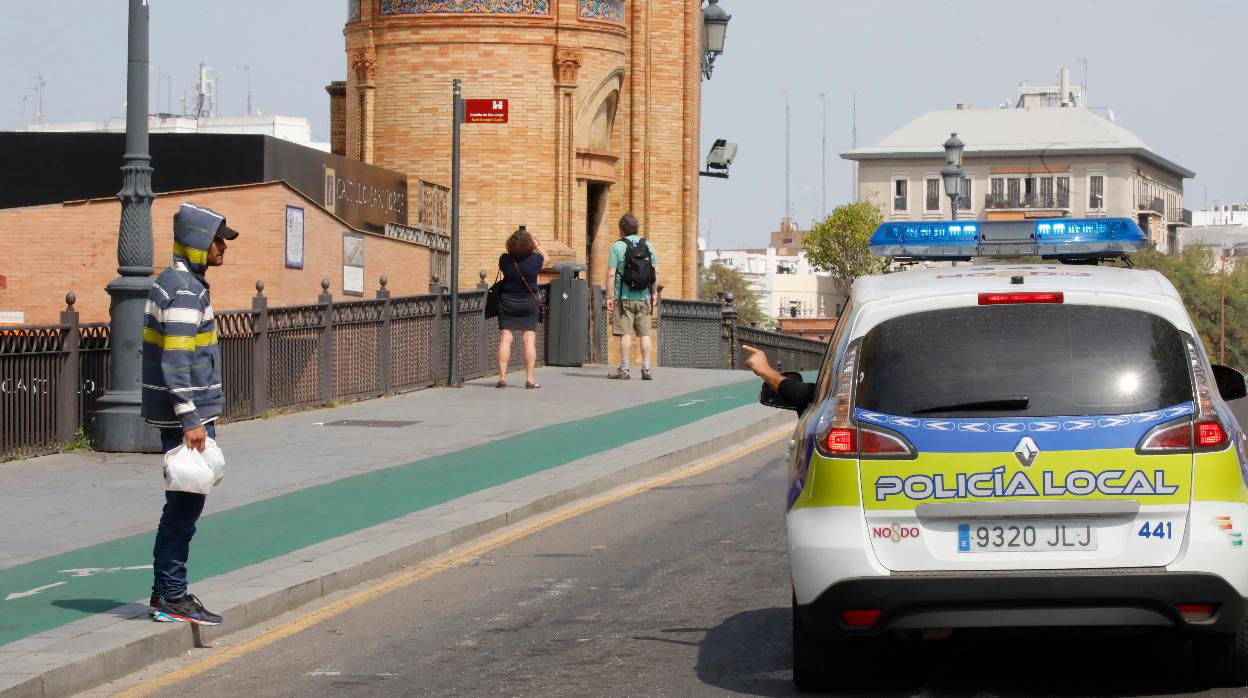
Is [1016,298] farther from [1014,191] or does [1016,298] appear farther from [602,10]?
[1014,191]

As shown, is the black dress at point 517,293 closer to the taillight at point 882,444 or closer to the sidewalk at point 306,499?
the sidewalk at point 306,499

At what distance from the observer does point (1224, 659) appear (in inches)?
305

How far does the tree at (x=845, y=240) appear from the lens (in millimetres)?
129500

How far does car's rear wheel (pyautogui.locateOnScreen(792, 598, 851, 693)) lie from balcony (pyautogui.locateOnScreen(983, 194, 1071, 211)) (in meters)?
125

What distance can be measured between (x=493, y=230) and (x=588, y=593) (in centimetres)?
2685

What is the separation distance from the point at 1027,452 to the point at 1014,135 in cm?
13075

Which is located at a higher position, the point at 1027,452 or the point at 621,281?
the point at 621,281

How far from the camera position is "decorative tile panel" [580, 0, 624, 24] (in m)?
36.5

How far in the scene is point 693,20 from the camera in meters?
44.1

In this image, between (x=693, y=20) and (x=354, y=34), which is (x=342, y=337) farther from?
(x=693, y=20)

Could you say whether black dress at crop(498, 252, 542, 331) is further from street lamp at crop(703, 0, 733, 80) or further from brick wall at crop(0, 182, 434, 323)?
street lamp at crop(703, 0, 733, 80)

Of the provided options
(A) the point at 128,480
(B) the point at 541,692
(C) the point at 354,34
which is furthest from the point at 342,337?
(C) the point at 354,34

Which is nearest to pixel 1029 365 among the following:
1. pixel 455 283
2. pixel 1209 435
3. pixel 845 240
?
pixel 1209 435

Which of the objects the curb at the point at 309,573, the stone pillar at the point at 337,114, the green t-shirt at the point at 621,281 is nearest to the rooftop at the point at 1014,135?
the stone pillar at the point at 337,114
